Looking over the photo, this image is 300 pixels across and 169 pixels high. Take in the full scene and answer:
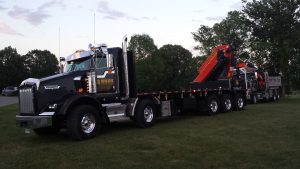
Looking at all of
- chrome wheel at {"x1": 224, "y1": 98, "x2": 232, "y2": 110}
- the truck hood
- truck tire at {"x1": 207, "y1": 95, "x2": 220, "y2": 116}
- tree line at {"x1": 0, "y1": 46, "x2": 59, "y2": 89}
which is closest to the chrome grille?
the truck hood

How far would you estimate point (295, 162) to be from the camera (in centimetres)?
704

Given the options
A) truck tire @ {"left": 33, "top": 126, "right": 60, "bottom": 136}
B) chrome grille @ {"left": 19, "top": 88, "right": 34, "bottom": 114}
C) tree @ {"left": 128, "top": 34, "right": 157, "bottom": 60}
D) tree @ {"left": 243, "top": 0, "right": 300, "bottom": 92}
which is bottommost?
truck tire @ {"left": 33, "top": 126, "right": 60, "bottom": 136}

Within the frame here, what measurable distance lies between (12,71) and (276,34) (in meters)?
66.8

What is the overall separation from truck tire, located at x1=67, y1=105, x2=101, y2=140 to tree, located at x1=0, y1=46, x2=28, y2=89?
78.6m

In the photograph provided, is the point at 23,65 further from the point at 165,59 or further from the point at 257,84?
the point at 257,84

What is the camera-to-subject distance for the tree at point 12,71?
84062mm

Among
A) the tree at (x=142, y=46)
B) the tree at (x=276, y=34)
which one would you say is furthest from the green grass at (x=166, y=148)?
the tree at (x=142, y=46)

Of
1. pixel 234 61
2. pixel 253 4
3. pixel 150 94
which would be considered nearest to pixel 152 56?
pixel 253 4

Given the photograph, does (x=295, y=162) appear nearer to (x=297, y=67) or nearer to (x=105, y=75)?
(x=105, y=75)

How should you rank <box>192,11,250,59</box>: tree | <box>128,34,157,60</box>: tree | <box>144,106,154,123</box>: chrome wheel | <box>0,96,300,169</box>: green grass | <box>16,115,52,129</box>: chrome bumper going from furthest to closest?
<box>128,34,157,60</box>: tree < <box>192,11,250,59</box>: tree < <box>144,106,154,123</box>: chrome wheel < <box>16,115,52,129</box>: chrome bumper < <box>0,96,300,169</box>: green grass

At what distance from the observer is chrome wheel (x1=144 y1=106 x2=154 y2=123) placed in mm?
13237

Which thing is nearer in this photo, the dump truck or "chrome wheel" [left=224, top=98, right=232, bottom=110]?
"chrome wheel" [left=224, top=98, right=232, bottom=110]

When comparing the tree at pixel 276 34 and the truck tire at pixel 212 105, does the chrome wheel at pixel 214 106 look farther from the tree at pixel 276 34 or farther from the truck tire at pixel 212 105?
the tree at pixel 276 34

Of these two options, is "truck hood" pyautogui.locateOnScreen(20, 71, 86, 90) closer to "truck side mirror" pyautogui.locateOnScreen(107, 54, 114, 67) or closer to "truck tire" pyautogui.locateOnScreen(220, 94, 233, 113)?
"truck side mirror" pyautogui.locateOnScreen(107, 54, 114, 67)
